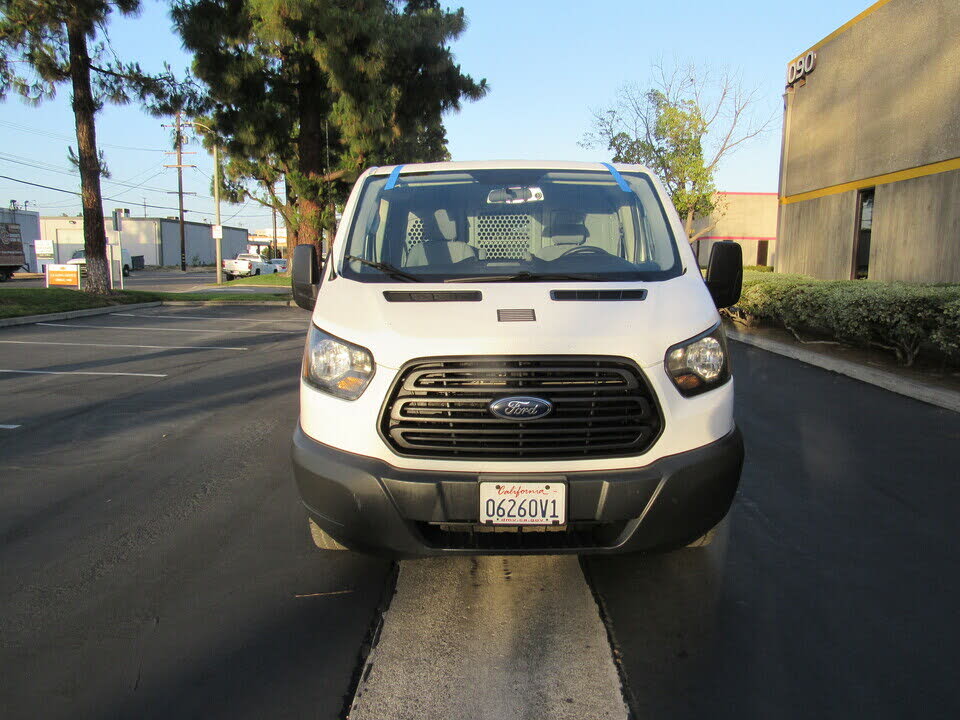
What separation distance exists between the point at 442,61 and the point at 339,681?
82.1 ft

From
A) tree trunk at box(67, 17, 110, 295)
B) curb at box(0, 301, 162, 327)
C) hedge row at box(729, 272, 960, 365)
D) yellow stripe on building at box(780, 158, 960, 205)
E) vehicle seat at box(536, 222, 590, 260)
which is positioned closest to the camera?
vehicle seat at box(536, 222, 590, 260)

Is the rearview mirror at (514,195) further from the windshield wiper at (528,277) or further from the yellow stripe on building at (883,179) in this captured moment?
the yellow stripe on building at (883,179)

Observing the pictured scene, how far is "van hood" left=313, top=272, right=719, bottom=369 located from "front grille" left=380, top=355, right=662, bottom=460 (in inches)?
2.2

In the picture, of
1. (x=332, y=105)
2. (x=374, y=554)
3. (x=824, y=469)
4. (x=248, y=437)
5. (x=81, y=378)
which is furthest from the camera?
(x=332, y=105)

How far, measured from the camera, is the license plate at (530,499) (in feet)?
8.89

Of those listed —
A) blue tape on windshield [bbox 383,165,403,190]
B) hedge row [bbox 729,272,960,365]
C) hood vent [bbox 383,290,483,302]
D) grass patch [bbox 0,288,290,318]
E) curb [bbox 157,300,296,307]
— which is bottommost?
curb [bbox 157,300,296,307]

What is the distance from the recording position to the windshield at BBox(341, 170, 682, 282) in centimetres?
373

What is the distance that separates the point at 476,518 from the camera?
272cm

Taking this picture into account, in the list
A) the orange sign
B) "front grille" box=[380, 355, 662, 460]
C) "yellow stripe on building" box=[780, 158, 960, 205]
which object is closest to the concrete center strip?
"front grille" box=[380, 355, 662, 460]

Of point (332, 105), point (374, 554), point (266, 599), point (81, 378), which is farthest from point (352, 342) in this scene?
point (332, 105)

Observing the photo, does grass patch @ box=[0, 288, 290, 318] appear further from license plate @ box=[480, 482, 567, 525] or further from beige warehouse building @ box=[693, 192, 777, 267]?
beige warehouse building @ box=[693, 192, 777, 267]

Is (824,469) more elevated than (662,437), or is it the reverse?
(662,437)

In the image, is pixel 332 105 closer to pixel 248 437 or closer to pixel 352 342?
pixel 248 437

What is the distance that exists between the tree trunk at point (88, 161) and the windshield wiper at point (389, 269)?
702 inches
